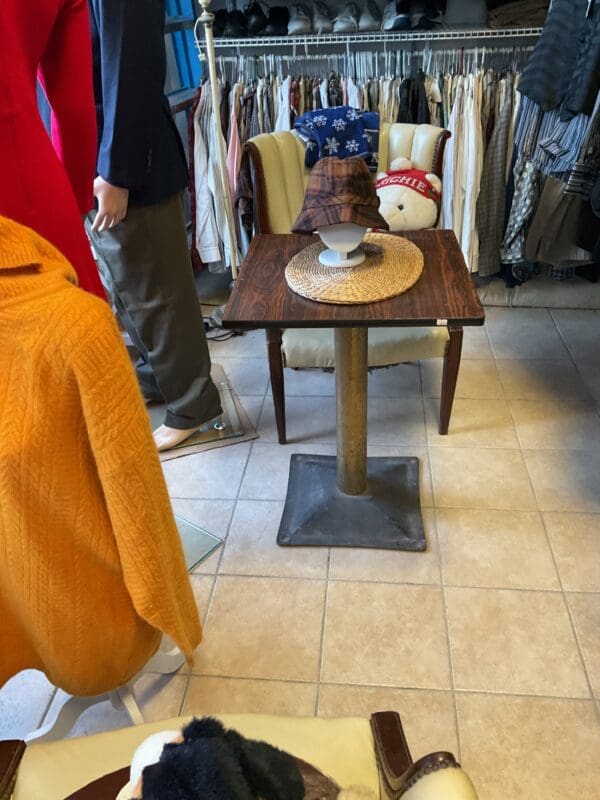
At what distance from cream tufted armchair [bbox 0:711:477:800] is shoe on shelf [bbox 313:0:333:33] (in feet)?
8.17

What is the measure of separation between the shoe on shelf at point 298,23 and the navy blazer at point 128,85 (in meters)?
1.22

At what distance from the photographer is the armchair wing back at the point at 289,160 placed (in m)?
1.86

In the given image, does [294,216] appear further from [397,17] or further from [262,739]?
[262,739]

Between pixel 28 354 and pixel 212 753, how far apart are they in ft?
1.39

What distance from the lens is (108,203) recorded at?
4.56 ft

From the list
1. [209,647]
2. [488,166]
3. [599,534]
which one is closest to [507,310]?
[488,166]

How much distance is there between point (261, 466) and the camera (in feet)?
6.24

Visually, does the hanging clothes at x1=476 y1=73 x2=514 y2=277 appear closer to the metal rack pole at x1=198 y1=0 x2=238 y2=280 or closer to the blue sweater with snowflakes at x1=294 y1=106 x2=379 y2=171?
the blue sweater with snowflakes at x1=294 y1=106 x2=379 y2=171

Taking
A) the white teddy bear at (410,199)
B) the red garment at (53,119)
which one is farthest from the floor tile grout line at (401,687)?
the white teddy bear at (410,199)

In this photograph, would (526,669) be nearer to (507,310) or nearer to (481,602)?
(481,602)

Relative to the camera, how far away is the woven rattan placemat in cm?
124

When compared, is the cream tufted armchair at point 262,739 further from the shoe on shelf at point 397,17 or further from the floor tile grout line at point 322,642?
the shoe on shelf at point 397,17

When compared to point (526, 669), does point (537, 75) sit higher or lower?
higher

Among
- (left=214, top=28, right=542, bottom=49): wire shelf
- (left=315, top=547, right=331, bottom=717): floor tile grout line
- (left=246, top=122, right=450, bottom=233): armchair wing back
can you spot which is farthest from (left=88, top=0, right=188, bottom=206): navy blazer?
(left=214, top=28, right=542, bottom=49): wire shelf
